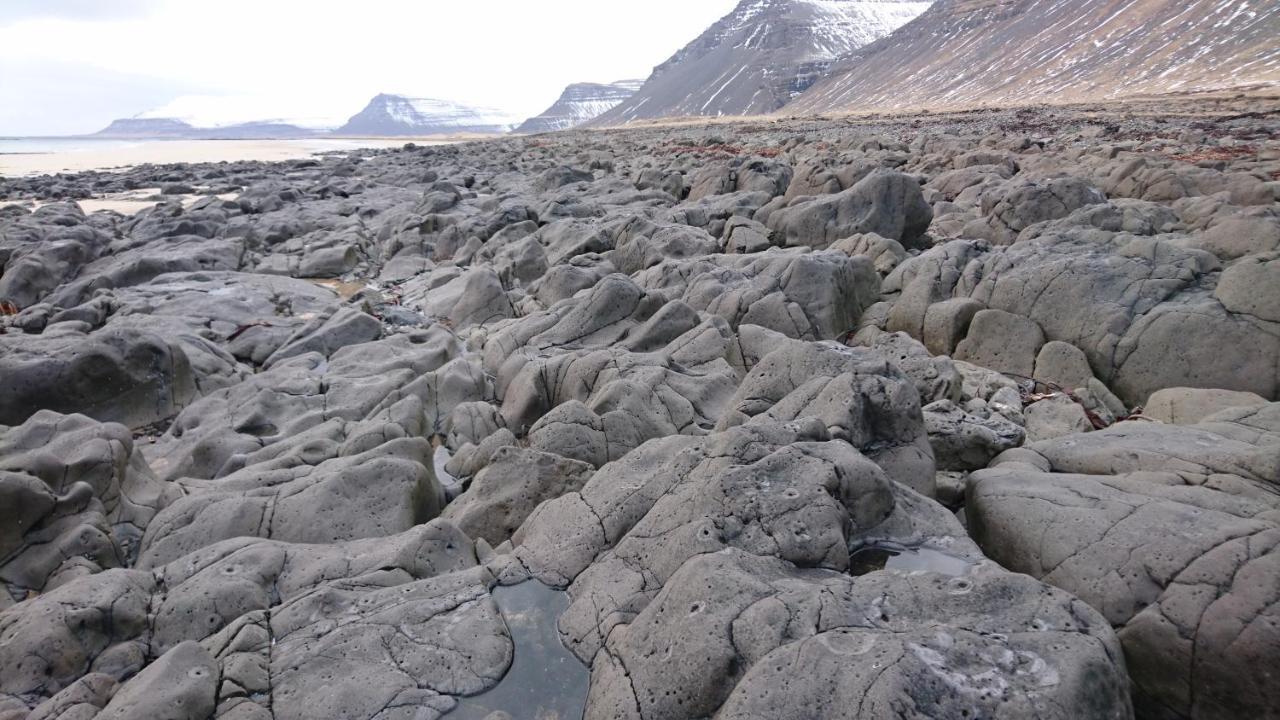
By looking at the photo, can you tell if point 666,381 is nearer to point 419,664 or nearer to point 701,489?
point 701,489

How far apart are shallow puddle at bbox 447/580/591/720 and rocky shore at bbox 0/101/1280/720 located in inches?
1.0

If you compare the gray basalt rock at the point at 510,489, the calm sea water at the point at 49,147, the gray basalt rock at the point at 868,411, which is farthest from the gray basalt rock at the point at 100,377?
the calm sea water at the point at 49,147

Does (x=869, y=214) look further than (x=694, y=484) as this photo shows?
Yes

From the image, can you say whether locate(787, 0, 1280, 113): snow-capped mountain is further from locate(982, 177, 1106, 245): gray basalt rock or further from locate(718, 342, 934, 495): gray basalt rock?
locate(718, 342, 934, 495): gray basalt rock

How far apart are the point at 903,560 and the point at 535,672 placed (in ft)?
9.63

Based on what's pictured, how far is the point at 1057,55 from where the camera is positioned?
11869 cm

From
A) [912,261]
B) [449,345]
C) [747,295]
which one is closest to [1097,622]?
[747,295]

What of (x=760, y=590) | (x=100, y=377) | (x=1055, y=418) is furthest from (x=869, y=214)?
(x=100, y=377)

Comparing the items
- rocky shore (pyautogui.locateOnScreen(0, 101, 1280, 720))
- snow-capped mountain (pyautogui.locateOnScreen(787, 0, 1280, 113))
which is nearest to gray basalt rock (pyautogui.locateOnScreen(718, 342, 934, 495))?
rocky shore (pyautogui.locateOnScreen(0, 101, 1280, 720))

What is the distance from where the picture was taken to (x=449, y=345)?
42.5 ft

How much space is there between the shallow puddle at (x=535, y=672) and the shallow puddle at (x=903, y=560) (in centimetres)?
224

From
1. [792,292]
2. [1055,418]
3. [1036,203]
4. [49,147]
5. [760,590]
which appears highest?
[49,147]

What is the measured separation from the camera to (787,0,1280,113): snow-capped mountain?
297 ft

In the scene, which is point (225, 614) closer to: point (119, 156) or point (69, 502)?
point (69, 502)
